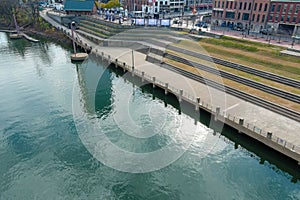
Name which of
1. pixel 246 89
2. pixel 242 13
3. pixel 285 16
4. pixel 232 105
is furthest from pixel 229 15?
pixel 232 105

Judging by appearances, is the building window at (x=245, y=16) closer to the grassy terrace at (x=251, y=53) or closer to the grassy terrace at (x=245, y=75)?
the grassy terrace at (x=251, y=53)

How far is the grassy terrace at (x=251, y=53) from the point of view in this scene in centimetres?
4819

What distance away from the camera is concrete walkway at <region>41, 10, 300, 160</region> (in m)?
32.9

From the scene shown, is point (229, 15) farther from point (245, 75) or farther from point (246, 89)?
point (246, 89)

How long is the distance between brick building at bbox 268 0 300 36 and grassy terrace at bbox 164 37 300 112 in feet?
59.4

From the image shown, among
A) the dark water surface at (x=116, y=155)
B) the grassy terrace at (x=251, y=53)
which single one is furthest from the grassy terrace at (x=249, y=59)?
the dark water surface at (x=116, y=155)

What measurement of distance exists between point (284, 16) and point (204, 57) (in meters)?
32.1

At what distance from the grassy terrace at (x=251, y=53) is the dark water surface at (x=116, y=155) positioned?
20343 millimetres

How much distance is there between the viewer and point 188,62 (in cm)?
5806

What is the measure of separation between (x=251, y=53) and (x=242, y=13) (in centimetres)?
3213

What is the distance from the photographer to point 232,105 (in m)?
40.0

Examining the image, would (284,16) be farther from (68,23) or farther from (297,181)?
(68,23)

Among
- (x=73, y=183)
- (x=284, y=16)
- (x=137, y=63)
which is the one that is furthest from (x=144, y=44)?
(x=73, y=183)

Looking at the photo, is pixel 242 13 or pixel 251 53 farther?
pixel 242 13
